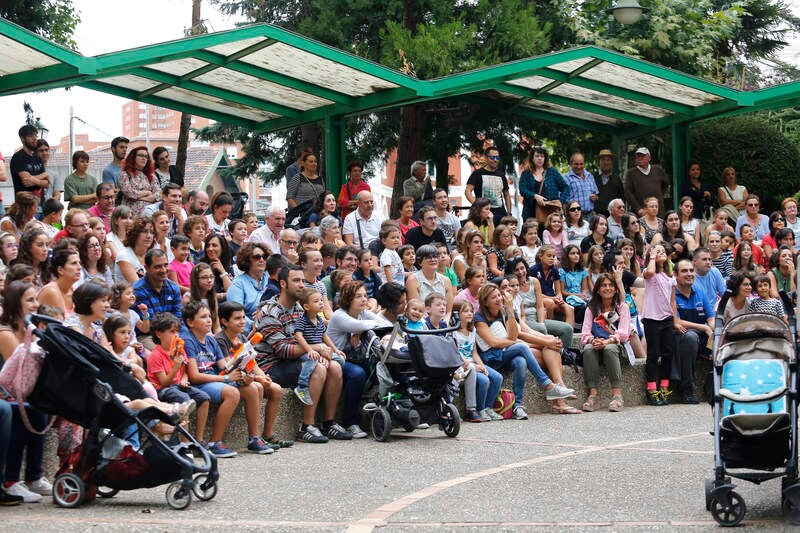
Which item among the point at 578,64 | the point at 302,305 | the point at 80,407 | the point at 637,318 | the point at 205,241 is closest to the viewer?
the point at 80,407

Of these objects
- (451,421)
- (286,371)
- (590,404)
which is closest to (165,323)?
(286,371)

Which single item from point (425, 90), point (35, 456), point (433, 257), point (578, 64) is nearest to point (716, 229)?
point (578, 64)

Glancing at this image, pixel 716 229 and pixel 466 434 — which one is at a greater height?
pixel 716 229

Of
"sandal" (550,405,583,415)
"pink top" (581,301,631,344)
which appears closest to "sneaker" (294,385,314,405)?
"sandal" (550,405,583,415)

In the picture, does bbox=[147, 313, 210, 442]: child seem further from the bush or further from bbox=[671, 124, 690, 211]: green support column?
the bush

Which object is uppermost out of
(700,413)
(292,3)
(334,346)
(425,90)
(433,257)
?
(292,3)

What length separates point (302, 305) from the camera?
1189 centimetres

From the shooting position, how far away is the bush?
23234mm

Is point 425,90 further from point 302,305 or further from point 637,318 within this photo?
point 302,305

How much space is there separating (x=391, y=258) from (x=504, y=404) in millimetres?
2361

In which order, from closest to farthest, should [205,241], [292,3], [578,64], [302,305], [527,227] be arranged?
[302,305]
[205,241]
[527,227]
[578,64]
[292,3]

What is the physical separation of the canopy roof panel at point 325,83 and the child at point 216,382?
5.24 metres

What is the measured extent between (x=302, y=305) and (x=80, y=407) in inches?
153

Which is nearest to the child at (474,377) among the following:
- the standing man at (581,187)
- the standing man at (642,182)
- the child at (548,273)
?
the child at (548,273)
